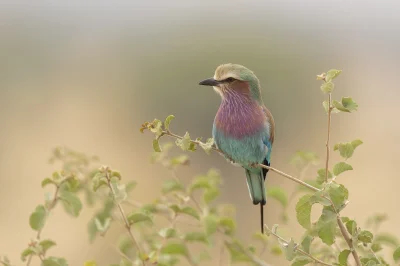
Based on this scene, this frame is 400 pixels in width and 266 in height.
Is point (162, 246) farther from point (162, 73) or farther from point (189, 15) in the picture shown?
point (189, 15)

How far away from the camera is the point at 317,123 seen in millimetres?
19359

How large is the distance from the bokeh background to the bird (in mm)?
6639

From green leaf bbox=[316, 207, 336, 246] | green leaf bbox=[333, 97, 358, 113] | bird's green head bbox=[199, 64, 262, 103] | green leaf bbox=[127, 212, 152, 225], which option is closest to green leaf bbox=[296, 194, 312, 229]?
green leaf bbox=[316, 207, 336, 246]

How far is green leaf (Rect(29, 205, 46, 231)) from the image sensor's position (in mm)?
2545

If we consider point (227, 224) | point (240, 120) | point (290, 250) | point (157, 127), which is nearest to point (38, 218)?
point (157, 127)

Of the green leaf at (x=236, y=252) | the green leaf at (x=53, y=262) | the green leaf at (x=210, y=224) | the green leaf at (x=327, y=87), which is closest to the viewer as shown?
the green leaf at (x=327, y=87)

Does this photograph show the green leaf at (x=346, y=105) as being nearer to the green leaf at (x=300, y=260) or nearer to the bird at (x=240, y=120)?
the green leaf at (x=300, y=260)

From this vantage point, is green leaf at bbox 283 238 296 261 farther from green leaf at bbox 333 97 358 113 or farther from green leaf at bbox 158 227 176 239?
green leaf at bbox 158 227 176 239

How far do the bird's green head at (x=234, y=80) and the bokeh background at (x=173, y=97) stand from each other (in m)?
6.67

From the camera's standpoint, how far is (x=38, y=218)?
256 cm

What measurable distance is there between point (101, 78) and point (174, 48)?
294 centimetres

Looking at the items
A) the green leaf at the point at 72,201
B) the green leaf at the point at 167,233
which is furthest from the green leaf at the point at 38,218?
the green leaf at the point at 167,233

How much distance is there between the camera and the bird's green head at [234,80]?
10.4 feet

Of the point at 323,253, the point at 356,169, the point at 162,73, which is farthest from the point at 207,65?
the point at 323,253
